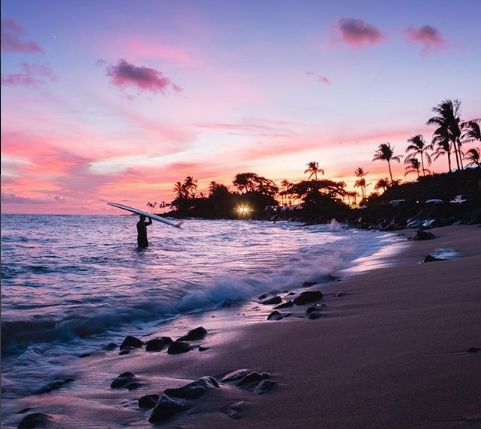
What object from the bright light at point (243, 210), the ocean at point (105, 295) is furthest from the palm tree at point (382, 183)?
the ocean at point (105, 295)

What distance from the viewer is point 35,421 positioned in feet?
9.18

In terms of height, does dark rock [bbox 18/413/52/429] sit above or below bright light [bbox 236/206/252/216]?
below

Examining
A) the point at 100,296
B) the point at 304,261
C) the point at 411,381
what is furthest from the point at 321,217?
the point at 411,381

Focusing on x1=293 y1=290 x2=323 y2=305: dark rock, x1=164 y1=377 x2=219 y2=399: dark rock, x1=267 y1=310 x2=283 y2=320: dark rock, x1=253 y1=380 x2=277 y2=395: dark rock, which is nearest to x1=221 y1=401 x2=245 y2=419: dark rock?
x1=253 y1=380 x2=277 y2=395: dark rock

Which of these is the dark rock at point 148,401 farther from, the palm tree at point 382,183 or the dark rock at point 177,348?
the palm tree at point 382,183

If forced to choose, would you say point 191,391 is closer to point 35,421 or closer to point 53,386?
point 35,421

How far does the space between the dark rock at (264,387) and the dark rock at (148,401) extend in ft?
2.22

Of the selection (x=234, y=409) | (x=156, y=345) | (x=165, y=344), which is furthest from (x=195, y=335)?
(x=234, y=409)

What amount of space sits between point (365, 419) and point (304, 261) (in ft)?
36.5

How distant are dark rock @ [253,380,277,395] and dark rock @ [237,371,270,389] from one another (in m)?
0.09

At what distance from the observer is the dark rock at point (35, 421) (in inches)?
109

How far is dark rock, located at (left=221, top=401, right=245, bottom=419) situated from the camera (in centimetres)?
257

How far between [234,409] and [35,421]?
1.29 m

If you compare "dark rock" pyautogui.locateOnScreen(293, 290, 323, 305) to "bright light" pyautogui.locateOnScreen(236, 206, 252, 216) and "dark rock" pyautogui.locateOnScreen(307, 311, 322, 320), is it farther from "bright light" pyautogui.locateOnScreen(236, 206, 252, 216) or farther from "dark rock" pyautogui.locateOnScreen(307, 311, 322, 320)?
"bright light" pyautogui.locateOnScreen(236, 206, 252, 216)
